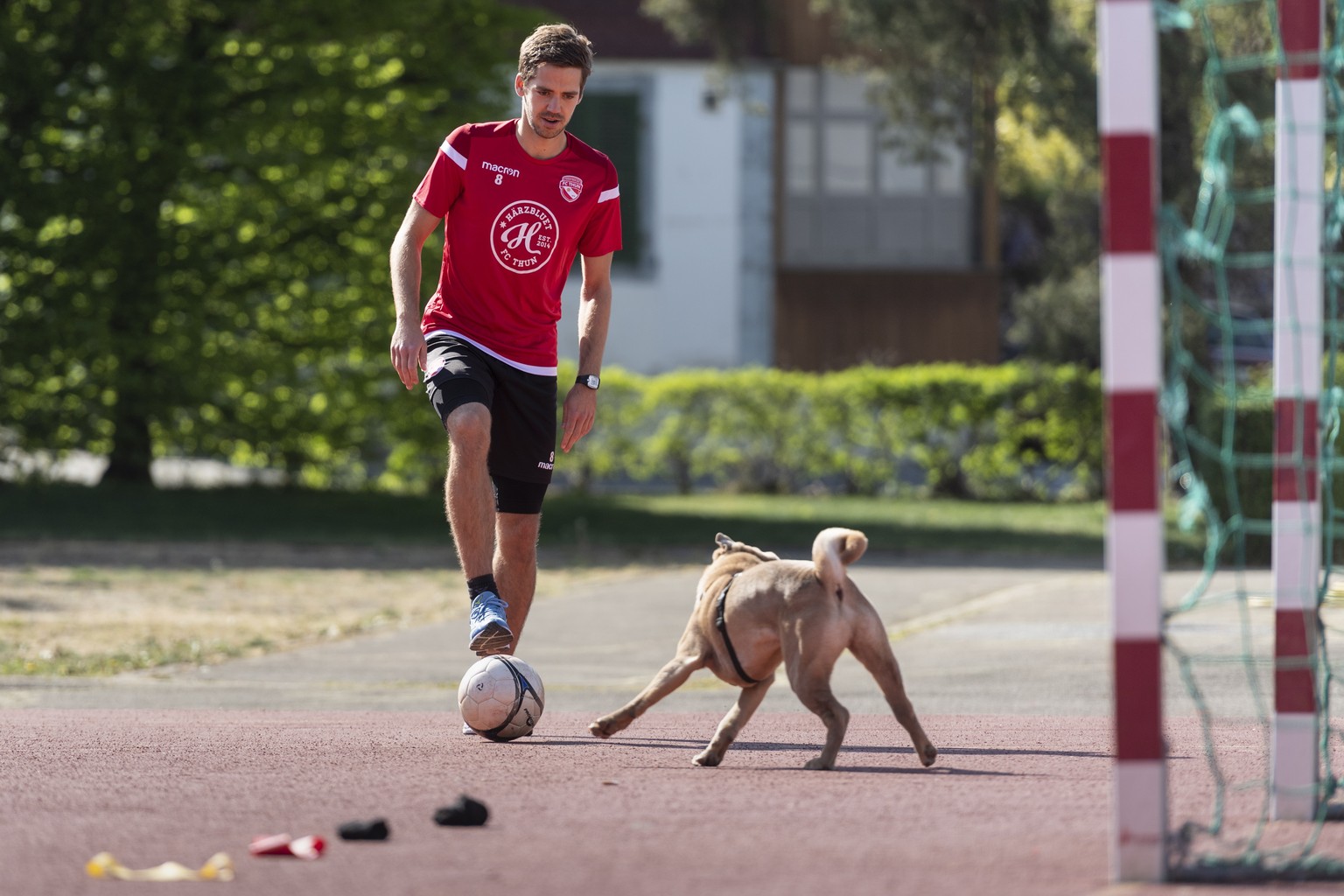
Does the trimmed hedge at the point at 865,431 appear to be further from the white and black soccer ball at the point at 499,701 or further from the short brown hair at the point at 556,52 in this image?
the white and black soccer ball at the point at 499,701

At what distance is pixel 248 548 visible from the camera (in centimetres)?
1571

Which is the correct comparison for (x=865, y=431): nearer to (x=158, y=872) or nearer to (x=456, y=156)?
(x=456, y=156)

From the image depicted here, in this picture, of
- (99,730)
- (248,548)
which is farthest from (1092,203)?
(99,730)

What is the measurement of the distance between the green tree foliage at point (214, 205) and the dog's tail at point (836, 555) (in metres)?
15.0

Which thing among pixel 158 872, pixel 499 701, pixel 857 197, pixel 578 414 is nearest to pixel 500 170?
pixel 578 414

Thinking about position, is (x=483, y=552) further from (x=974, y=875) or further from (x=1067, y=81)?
A: (x=1067, y=81)

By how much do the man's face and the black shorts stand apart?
2.57 ft

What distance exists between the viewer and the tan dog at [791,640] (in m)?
4.99

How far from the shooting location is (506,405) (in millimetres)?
6504

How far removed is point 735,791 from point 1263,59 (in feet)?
7.04

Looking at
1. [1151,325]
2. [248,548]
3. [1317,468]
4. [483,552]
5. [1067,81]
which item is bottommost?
[248,548]

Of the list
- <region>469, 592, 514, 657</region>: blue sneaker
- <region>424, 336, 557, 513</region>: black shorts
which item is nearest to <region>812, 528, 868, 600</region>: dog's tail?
<region>469, 592, 514, 657</region>: blue sneaker

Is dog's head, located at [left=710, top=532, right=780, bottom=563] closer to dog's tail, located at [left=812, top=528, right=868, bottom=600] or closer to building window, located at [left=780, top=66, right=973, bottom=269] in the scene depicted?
dog's tail, located at [left=812, top=528, right=868, bottom=600]

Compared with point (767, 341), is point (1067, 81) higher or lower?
higher
